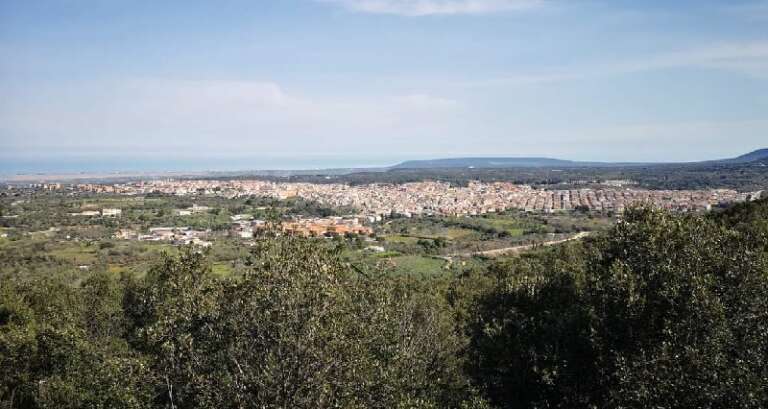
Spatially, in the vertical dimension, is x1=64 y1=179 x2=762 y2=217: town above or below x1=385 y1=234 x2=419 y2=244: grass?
above

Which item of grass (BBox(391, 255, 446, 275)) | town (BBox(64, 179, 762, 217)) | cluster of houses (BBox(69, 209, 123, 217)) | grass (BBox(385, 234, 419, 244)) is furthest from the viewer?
town (BBox(64, 179, 762, 217))

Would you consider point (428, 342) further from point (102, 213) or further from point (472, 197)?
point (472, 197)

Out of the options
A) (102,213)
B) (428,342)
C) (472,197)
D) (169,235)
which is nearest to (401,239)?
(169,235)

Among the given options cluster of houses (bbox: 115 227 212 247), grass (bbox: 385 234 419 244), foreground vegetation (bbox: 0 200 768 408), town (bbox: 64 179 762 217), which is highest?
foreground vegetation (bbox: 0 200 768 408)

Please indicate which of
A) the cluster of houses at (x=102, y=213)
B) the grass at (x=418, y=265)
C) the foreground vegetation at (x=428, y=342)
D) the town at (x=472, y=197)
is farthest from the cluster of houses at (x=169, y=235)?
the foreground vegetation at (x=428, y=342)

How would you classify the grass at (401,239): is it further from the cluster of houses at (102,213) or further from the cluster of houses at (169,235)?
the cluster of houses at (102,213)

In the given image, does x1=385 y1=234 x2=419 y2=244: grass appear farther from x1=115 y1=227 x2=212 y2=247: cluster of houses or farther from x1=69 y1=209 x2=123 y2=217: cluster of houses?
x1=69 y1=209 x2=123 y2=217: cluster of houses

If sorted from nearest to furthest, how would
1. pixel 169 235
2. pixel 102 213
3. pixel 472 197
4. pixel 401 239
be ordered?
pixel 169 235, pixel 401 239, pixel 102 213, pixel 472 197

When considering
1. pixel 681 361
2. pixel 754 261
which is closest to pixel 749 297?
pixel 754 261

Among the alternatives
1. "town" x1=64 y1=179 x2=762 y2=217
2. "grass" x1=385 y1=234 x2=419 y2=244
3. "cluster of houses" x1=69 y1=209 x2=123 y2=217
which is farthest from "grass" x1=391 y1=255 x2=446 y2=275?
"cluster of houses" x1=69 y1=209 x2=123 y2=217
